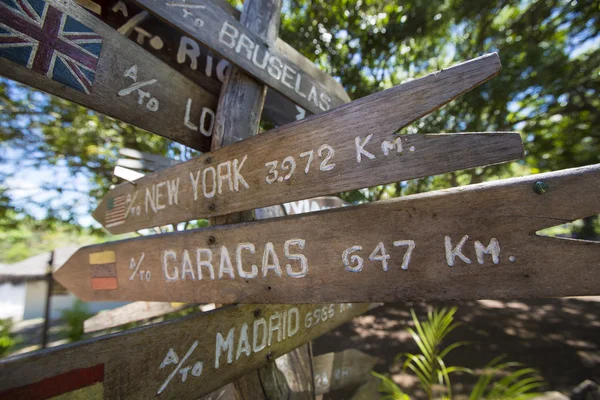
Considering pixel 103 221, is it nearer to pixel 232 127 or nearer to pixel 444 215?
pixel 232 127

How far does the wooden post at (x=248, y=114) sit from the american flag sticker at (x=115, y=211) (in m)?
0.57

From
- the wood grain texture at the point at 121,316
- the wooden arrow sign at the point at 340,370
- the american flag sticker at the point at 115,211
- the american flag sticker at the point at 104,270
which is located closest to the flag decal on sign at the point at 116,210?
the american flag sticker at the point at 115,211

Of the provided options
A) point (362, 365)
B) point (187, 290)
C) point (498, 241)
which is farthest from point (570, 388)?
point (187, 290)

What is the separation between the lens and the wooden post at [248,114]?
120 centimetres

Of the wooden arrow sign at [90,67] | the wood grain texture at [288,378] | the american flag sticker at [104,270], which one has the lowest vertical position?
the wood grain texture at [288,378]

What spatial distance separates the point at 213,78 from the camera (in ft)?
4.62

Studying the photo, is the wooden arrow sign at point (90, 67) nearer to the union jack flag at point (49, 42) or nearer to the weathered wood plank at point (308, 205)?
the union jack flag at point (49, 42)

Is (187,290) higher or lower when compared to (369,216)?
lower

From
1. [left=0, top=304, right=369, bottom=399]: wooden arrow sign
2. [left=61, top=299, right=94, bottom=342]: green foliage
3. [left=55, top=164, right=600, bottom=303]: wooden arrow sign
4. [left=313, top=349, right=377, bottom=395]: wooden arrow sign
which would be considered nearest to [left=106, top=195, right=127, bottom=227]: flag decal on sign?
[left=55, top=164, right=600, bottom=303]: wooden arrow sign

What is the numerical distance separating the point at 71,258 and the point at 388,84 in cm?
420

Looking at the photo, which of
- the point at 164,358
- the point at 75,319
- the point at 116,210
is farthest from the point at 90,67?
the point at 75,319

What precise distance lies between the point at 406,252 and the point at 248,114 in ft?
3.02

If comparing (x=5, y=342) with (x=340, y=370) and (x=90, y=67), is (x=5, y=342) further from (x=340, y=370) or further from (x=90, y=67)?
A: (x=90, y=67)

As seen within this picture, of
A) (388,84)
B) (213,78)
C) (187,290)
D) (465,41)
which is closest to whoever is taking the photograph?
(187,290)
